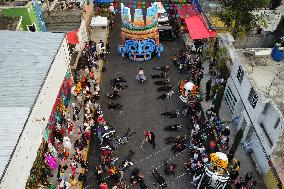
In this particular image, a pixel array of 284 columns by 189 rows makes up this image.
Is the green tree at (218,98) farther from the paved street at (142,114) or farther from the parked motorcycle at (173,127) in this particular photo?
the parked motorcycle at (173,127)

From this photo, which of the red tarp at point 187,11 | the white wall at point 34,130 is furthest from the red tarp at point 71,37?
the red tarp at point 187,11

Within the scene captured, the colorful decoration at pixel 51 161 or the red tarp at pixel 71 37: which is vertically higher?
the red tarp at pixel 71 37

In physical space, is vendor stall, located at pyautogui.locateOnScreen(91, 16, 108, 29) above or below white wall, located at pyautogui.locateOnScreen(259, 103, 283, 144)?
below

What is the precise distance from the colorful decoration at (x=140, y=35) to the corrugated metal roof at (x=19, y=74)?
865 centimetres

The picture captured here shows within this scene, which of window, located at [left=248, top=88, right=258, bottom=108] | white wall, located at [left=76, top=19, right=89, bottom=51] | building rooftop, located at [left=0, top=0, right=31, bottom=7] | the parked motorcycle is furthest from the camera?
white wall, located at [left=76, top=19, right=89, bottom=51]

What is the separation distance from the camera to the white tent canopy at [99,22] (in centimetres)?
3931

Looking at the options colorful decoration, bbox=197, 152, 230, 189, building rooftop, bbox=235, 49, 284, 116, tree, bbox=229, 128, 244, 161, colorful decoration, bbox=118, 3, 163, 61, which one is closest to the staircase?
colorful decoration, bbox=118, 3, 163, 61

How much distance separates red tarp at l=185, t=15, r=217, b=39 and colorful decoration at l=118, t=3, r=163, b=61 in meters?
3.59

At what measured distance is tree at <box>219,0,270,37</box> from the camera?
103 feet

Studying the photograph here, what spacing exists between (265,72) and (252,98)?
2429 millimetres

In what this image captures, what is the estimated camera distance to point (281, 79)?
2538cm

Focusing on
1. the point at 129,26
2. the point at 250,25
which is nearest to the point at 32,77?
the point at 129,26

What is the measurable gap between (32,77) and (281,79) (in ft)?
57.2

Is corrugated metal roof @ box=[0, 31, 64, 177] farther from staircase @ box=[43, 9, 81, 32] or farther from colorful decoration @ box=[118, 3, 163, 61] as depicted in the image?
colorful decoration @ box=[118, 3, 163, 61]
